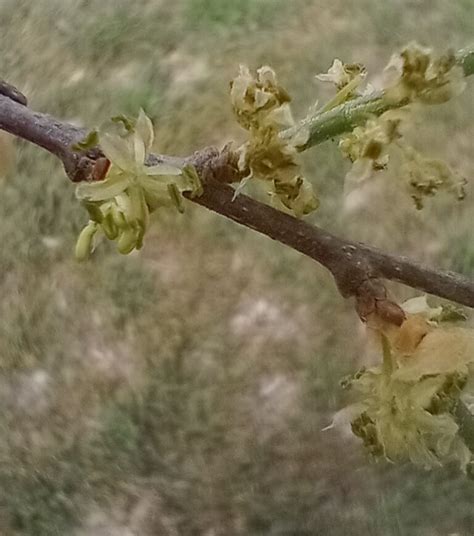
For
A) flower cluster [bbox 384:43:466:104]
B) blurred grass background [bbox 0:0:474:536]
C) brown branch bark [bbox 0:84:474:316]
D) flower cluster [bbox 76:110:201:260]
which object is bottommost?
blurred grass background [bbox 0:0:474:536]

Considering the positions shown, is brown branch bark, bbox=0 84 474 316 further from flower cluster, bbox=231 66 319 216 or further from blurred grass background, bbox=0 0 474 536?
blurred grass background, bbox=0 0 474 536

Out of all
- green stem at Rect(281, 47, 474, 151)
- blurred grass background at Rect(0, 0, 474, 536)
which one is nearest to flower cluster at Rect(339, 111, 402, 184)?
green stem at Rect(281, 47, 474, 151)

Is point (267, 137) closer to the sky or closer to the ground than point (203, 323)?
closer to the sky

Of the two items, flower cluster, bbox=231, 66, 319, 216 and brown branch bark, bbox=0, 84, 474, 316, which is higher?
flower cluster, bbox=231, 66, 319, 216

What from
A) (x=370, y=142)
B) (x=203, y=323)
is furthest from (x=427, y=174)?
(x=203, y=323)

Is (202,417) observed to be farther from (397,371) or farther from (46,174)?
(397,371)

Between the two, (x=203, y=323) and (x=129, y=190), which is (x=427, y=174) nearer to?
(x=129, y=190)
